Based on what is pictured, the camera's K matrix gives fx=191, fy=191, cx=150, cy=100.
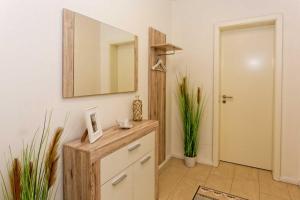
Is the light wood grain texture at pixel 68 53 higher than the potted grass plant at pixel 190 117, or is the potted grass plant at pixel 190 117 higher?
the light wood grain texture at pixel 68 53

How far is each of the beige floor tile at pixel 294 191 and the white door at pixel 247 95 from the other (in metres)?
0.45

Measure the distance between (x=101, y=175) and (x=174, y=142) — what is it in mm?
2151

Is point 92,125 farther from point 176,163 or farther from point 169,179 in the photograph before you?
point 176,163

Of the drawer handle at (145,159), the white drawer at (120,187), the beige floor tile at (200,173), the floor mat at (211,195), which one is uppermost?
the drawer handle at (145,159)

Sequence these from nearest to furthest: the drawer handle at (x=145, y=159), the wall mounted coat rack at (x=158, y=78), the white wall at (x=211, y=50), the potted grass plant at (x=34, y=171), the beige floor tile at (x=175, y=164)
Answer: the potted grass plant at (x=34, y=171)
the drawer handle at (x=145, y=159)
the white wall at (x=211, y=50)
the wall mounted coat rack at (x=158, y=78)
the beige floor tile at (x=175, y=164)

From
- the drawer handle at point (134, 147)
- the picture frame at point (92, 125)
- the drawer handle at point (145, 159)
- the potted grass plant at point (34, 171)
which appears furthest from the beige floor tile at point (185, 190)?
the potted grass plant at point (34, 171)

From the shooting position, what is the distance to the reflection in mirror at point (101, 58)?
1.54 m

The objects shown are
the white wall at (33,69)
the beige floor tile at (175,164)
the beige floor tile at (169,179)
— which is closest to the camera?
the white wall at (33,69)

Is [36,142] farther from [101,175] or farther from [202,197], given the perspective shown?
[202,197]

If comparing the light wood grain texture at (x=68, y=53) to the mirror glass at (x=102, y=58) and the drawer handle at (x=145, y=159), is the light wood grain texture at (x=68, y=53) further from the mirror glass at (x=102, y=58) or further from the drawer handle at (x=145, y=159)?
the drawer handle at (x=145, y=159)

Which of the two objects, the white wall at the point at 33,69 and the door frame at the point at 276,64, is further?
the door frame at the point at 276,64

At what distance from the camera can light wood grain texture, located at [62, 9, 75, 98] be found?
55.7 inches

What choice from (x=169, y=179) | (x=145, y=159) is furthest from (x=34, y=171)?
(x=169, y=179)

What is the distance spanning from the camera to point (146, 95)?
8.31ft
